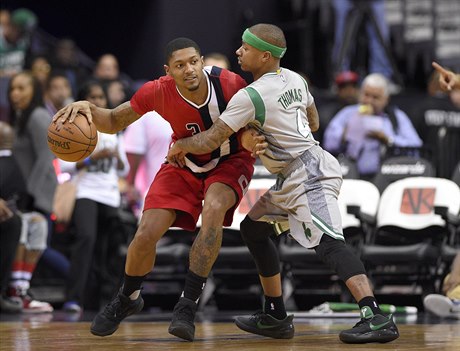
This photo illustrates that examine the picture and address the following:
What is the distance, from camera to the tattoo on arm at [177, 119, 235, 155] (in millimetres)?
6734

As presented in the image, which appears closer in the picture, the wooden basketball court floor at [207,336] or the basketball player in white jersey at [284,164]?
the wooden basketball court floor at [207,336]

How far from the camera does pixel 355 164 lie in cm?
1094

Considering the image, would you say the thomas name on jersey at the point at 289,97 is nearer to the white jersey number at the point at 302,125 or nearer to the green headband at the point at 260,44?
the white jersey number at the point at 302,125

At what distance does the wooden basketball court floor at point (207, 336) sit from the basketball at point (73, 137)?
1.12m

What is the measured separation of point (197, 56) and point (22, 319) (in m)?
3.31

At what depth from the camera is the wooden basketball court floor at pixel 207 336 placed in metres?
6.32

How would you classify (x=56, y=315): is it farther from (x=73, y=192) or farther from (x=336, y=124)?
(x=336, y=124)

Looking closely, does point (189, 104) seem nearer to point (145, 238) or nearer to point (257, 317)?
point (145, 238)

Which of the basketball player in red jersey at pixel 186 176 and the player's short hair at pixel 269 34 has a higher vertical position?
the player's short hair at pixel 269 34

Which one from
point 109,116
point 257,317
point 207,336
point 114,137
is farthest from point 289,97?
point 114,137

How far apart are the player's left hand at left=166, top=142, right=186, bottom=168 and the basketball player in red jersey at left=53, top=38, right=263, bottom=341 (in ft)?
0.14

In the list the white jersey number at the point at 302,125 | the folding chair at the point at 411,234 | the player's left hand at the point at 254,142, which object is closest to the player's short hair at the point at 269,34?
the white jersey number at the point at 302,125

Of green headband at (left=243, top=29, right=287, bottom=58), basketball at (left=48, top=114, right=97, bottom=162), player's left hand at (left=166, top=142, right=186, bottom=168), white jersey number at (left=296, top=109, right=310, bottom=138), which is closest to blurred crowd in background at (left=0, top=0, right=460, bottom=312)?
white jersey number at (left=296, top=109, right=310, bottom=138)

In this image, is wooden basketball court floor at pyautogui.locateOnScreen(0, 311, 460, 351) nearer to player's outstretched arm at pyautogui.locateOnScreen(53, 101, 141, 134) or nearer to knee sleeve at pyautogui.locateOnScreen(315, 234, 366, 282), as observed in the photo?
knee sleeve at pyautogui.locateOnScreen(315, 234, 366, 282)
